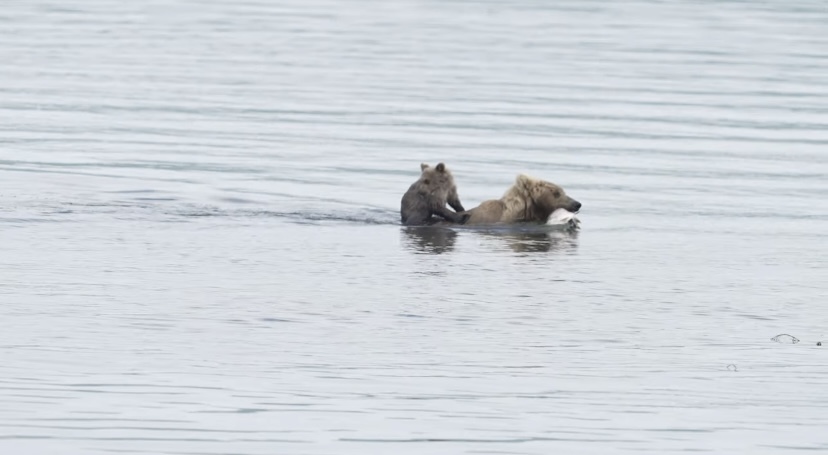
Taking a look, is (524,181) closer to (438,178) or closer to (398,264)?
(438,178)

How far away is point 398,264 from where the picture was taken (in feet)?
47.5

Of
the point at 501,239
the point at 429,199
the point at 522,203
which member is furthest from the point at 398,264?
the point at 522,203

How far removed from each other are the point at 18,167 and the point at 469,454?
1320cm

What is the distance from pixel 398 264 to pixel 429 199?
8.85 ft

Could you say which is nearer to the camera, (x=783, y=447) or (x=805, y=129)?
(x=783, y=447)

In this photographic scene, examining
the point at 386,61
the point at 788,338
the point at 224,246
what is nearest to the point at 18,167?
the point at 224,246

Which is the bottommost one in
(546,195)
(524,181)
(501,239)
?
(501,239)

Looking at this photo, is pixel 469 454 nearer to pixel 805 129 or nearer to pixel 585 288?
pixel 585 288

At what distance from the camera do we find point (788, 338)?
11578 mm

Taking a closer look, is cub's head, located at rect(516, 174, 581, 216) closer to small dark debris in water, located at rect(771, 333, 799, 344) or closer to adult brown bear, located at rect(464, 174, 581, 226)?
adult brown bear, located at rect(464, 174, 581, 226)

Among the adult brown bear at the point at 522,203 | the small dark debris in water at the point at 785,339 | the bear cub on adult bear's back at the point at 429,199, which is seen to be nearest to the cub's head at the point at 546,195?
the adult brown bear at the point at 522,203

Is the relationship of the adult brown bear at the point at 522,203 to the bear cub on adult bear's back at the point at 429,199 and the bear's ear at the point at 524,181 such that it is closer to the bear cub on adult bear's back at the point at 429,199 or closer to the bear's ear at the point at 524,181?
the bear's ear at the point at 524,181

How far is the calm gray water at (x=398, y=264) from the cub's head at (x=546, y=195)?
1.14 ft

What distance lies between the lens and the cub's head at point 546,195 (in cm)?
1708
